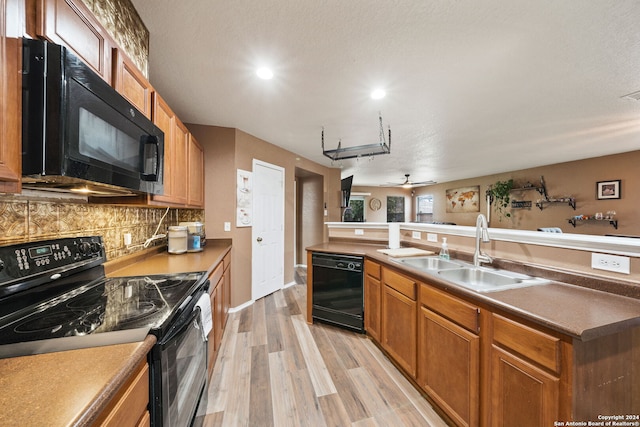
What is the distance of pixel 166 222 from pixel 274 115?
1.75 metres

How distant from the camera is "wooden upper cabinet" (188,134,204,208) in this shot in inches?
98.6

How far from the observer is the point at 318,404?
5.36ft

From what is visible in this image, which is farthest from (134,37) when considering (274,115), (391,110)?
(391,110)

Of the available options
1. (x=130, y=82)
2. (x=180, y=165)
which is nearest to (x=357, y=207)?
(x=180, y=165)

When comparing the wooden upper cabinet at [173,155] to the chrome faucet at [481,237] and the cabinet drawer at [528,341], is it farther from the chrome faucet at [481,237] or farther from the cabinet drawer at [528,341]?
the chrome faucet at [481,237]

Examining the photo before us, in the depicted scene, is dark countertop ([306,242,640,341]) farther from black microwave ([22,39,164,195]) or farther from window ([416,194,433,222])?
window ([416,194,433,222])

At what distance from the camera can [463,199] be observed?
24.8 ft

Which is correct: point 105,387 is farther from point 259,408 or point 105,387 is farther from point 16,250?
point 259,408

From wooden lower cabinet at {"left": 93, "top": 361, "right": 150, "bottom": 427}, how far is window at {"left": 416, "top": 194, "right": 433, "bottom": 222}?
9464 mm

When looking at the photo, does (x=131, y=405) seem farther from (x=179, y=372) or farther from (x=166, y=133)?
(x=166, y=133)

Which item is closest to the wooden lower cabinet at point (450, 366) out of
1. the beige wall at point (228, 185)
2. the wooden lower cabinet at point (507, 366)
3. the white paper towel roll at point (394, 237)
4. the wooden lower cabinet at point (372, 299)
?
the wooden lower cabinet at point (507, 366)

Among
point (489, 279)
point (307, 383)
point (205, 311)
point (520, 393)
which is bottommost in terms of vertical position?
point (307, 383)

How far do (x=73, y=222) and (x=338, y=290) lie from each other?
2169mm

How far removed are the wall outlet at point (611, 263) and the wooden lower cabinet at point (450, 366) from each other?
29.8 inches
